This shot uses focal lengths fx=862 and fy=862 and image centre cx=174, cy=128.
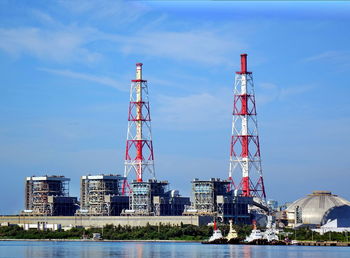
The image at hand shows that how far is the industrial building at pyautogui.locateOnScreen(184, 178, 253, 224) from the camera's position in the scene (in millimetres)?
87125

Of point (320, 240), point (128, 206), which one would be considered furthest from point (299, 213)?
point (128, 206)

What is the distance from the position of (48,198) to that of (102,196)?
6.38 meters

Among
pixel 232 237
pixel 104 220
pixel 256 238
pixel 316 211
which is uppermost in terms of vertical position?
pixel 316 211

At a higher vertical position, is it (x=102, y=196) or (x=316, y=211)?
(x=102, y=196)

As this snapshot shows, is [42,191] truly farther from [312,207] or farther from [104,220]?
[312,207]

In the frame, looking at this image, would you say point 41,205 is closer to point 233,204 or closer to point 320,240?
point 233,204

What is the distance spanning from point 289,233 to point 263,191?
7.98 metres

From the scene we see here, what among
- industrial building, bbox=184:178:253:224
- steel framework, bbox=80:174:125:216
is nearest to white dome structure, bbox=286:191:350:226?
industrial building, bbox=184:178:253:224

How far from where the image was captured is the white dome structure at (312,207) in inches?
3580

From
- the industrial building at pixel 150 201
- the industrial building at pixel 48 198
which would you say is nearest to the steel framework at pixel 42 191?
the industrial building at pixel 48 198

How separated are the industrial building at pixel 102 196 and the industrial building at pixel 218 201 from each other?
805cm

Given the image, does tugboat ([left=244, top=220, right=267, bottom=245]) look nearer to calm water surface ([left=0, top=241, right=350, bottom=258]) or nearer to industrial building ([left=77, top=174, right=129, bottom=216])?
calm water surface ([left=0, top=241, right=350, bottom=258])

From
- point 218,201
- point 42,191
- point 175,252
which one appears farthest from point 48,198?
point 175,252

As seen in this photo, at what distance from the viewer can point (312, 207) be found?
9325 cm
